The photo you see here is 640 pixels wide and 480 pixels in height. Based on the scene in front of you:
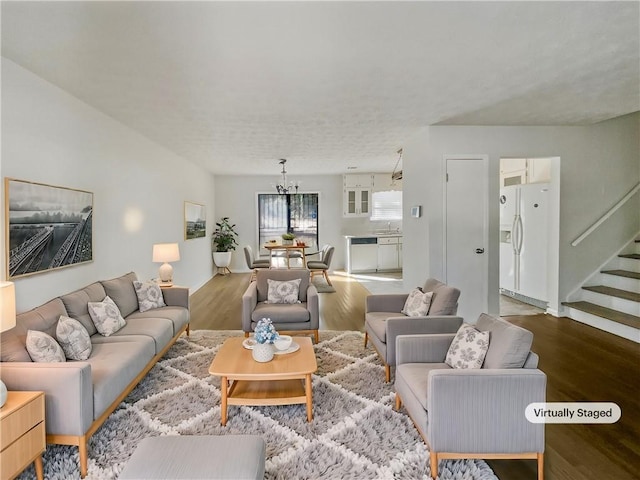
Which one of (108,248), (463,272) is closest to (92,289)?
(108,248)

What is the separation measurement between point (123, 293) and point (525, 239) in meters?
5.73

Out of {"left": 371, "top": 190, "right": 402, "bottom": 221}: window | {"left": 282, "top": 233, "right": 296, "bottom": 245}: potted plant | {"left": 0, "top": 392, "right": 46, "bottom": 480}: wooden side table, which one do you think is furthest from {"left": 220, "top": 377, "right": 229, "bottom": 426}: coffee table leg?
{"left": 371, "top": 190, "right": 402, "bottom": 221}: window

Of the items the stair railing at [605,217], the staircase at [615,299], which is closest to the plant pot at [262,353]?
the staircase at [615,299]

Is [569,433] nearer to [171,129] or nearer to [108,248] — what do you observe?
[108,248]

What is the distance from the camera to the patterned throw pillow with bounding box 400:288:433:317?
330 cm

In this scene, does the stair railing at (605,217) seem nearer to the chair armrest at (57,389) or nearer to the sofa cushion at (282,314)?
the sofa cushion at (282,314)

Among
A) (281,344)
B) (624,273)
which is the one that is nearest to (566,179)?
(624,273)

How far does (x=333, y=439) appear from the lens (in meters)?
2.29

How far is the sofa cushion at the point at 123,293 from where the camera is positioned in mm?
3592

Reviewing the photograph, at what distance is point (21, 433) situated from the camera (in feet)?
5.90

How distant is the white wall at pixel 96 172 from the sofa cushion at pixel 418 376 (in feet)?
9.61

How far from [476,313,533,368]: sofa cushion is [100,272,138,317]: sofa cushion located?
332cm

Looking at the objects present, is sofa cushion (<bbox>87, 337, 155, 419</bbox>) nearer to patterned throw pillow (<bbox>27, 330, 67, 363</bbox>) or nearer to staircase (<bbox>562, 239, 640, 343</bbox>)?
patterned throw pillow (<bbox>27, 330, 67, 363</bbox>)

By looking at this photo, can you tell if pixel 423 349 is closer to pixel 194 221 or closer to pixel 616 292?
pixel 616 292
